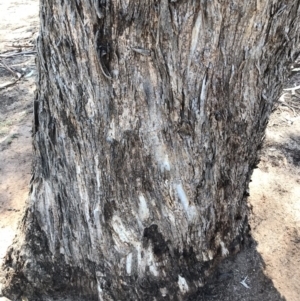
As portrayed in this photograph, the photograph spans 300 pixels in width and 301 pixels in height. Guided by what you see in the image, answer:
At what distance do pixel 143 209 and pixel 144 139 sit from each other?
314 mm

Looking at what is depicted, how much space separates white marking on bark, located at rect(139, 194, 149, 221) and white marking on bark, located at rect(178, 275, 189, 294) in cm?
38

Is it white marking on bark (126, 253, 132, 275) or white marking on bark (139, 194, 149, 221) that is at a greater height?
white marking on bark (139, 194, 149, 221)

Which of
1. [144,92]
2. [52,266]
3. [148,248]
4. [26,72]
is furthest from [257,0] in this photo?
[26,72]

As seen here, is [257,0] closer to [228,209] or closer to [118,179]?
[118,179]

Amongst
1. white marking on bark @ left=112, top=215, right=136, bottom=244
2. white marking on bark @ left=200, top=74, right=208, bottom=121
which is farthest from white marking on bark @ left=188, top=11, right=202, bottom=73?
white marking on bark @ left=112, top=215, right=136, bottom=244

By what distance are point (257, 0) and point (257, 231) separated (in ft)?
4.52

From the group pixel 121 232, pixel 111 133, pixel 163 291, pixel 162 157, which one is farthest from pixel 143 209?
pixel 163 291

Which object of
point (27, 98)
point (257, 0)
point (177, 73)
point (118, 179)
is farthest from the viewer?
point (27, 98)

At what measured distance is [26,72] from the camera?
13.3 ft

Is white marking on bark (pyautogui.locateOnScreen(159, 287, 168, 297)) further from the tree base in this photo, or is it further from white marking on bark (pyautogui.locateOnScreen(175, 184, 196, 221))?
white marking on bark (pyautogui.locateOnScreen(175, 184, 196, 221))

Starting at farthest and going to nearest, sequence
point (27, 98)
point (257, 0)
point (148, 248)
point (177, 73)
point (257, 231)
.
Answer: point (27, 98) < point (257, 231) < point (148, 248) < point (177, 73) < point (257, 0)

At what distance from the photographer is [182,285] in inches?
73.4

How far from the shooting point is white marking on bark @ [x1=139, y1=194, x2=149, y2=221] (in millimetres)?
1600

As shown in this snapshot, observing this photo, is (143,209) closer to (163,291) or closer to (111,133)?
(111,133)
